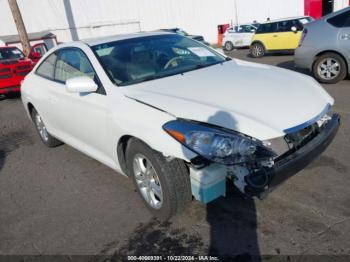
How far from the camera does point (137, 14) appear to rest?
27312mm

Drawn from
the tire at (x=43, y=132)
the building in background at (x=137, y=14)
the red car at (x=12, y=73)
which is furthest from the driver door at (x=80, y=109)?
the building in background at (x=137, y=14)

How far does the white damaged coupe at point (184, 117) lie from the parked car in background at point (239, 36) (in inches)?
597

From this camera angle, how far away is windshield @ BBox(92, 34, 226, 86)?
3.34 metres

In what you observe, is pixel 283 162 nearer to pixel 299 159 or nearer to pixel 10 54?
pixel 299 159

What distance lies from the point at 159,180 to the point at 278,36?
12103 mm

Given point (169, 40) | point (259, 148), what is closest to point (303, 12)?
point (169, 40)

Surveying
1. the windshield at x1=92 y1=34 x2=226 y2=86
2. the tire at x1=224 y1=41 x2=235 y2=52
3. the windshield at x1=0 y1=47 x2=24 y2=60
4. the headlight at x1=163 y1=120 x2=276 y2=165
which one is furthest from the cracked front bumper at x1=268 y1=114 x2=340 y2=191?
the tire at x1=224 y1=41 x2=235 y2=52

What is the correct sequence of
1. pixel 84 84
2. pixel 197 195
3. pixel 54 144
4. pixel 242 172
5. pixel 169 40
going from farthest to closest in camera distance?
1. pixel 54 144
2. pixel 169 40
3. pixel 84 84
4. pixel 197 195
5. pixel 242 172

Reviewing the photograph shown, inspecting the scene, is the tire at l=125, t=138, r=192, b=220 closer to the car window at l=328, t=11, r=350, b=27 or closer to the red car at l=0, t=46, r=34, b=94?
the car window at l=328, t=11, r=350, b=27

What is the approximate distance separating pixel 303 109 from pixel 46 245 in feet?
8.42

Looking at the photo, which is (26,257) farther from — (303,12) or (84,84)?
(303,12)

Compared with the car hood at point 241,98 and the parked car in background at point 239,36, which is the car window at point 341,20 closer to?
the car hood at point 241,98

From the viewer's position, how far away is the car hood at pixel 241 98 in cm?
247

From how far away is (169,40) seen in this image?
13.3 feet
